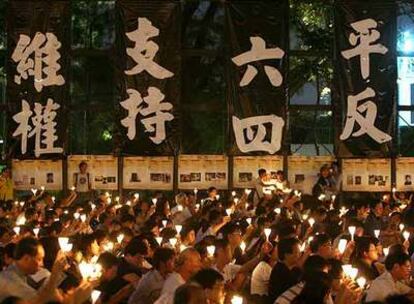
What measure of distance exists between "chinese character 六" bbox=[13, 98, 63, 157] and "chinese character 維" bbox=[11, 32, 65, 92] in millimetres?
496

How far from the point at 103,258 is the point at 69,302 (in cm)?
230

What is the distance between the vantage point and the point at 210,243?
420 inches

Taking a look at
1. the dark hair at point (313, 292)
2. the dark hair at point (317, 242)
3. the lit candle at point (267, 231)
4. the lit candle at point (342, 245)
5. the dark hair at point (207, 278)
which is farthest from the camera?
the lit candle at point (267, 231)

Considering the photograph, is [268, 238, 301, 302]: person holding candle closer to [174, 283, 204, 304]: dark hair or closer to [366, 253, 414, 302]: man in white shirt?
[366, 253, 414, 302]: man in white shirt

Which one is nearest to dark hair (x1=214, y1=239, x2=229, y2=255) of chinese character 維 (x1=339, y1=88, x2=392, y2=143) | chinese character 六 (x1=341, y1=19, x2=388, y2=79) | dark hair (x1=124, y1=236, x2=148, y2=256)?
dark hair (x1=124, y1=236, x2=148, y2=256)

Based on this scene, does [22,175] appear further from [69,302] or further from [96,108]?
[69,302]

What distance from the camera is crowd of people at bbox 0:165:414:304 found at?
784 centimetres

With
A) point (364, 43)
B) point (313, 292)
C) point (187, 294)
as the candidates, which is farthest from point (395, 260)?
point (364, 43)

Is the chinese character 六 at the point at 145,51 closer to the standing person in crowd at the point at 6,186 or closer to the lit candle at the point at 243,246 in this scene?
the standing person in crowd at the point at 6,186

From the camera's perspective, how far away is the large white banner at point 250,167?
70.8 ft

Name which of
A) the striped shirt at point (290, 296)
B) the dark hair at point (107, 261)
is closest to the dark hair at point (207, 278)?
the striped shirt at point (290, 296)

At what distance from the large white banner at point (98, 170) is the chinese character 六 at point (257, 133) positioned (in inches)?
124

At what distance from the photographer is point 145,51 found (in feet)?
69.4

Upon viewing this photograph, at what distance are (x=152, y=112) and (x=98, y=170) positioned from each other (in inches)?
83.5
